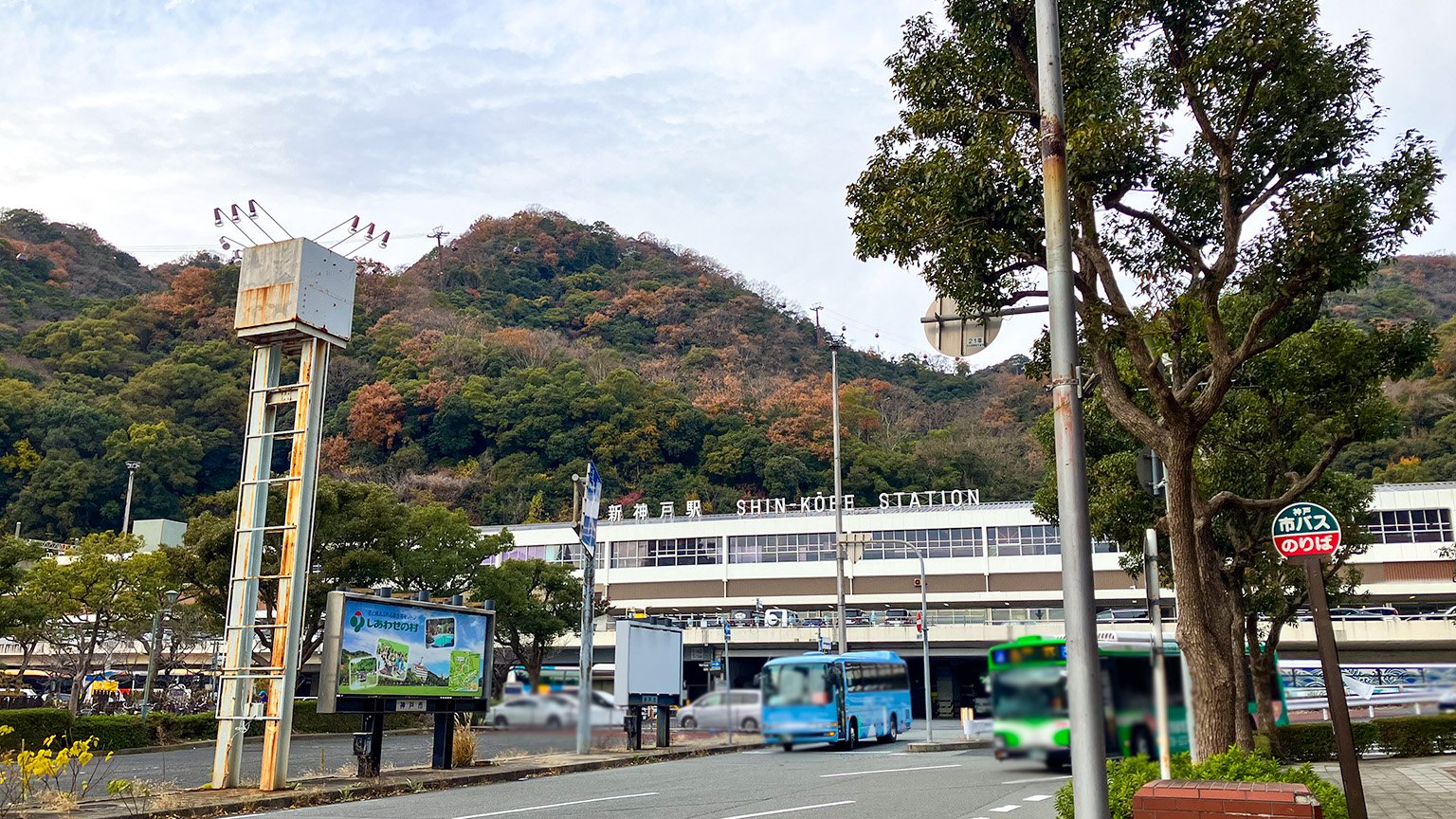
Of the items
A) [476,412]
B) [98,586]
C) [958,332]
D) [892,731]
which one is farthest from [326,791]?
[476,412]

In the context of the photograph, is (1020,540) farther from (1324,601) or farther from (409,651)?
(1324,601)

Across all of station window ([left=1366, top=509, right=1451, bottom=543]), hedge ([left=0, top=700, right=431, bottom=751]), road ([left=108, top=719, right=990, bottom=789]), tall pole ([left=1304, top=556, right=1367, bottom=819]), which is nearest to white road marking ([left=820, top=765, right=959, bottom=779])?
road ([left=108, top=719, right=990, bottom=789])

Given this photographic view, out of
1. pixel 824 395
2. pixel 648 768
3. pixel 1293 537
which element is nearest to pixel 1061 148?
pixel 1293 537

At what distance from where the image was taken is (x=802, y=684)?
27031mm

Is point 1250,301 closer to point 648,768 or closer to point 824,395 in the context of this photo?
point 648,768

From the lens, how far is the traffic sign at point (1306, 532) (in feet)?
28.2

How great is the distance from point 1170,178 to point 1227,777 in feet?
21.5

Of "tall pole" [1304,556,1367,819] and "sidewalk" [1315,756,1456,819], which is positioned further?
"sidewalk" [1315,756,1456,819]

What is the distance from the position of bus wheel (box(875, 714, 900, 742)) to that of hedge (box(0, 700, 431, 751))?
49.2 ft

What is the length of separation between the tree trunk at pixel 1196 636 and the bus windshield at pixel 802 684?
52.2 ft

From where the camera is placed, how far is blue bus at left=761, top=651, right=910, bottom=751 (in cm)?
2698

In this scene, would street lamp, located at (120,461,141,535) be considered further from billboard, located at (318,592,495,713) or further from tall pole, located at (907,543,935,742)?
billboard, located at (318,592,495,713)

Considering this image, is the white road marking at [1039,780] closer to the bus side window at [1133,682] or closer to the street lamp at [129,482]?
the bus side window at [1133,682]

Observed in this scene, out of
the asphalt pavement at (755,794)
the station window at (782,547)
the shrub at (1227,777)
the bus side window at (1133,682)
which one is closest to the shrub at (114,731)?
the asphalt pavement at (755,794)
